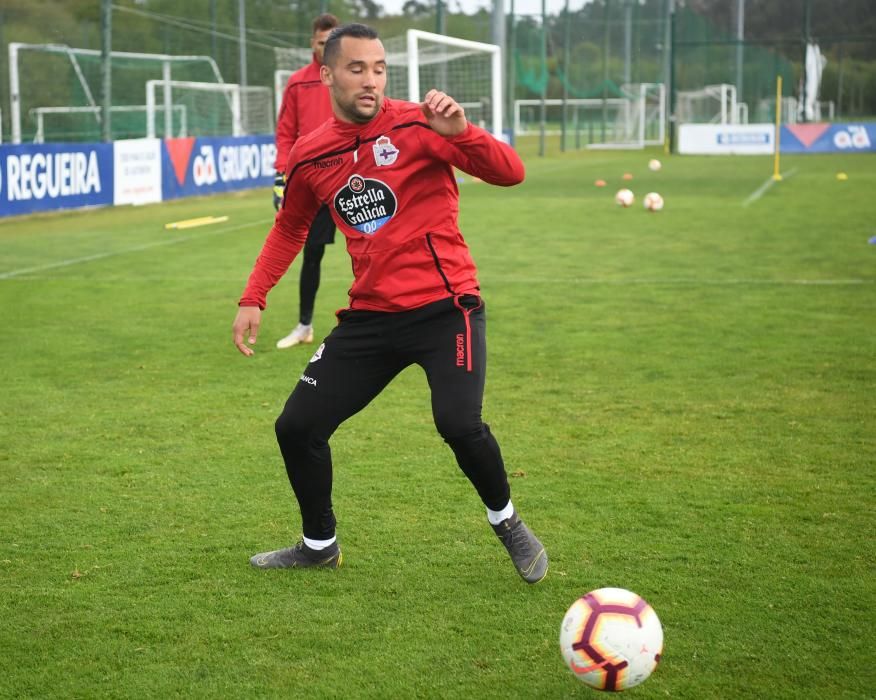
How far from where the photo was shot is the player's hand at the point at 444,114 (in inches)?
149

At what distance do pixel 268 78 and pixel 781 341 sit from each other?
2357 cm

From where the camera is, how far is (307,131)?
29.2ft

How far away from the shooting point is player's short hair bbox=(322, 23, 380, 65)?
13.5 ft

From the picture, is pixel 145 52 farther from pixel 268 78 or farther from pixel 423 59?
pixel 423 59

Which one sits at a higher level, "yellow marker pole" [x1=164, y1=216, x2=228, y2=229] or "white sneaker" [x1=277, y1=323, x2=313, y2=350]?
"yellow marker pole" [x1=164, y1=216, x2=228, y2=229]

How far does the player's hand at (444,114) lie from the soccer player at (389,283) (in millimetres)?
193

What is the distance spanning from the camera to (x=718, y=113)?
45688 mm

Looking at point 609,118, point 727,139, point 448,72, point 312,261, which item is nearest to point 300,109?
point 312,261

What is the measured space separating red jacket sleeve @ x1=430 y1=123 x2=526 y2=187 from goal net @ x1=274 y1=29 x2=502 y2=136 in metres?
22.1

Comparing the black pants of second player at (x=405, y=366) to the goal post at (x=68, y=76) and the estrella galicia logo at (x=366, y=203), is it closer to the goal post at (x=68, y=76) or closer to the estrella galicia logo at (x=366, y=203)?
the estrella galicia logo at (x=366, y=203)

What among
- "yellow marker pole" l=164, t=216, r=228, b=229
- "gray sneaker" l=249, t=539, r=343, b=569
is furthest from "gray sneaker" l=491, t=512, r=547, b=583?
"yellow marker pole" l=164, t=216, r=228, b=229

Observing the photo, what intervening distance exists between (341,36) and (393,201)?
595mm

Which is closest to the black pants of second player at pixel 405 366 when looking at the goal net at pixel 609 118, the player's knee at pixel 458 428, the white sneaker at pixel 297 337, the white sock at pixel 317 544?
the player's knee at pixel 458 428

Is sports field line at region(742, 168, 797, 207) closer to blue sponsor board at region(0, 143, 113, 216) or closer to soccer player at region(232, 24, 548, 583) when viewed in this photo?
blue sponsor board at region(0, 143, 113, 216)
